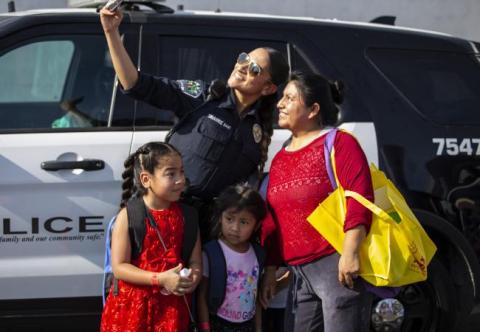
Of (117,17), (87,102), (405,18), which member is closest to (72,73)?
(87,102)

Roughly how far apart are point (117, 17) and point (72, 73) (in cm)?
94

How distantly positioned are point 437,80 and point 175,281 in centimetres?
206

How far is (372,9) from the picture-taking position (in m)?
10.6

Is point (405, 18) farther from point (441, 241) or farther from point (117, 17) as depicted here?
point (117, 17)

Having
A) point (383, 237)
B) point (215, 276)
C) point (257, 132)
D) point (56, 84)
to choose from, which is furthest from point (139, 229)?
point (56, 84)

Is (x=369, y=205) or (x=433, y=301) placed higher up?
(x=369, y=205)


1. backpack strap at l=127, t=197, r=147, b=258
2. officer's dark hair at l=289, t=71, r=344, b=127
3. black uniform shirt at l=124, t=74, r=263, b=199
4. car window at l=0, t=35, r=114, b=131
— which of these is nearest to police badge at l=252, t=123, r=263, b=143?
black uniform shirt at l=124, t=74, r=263, b=199

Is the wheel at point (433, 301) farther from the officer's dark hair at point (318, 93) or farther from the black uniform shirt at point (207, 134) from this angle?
the officer's dark hair at point (318, 93)

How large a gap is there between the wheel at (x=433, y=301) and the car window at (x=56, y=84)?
5.65ft

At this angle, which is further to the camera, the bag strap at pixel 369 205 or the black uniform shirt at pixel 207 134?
the black uniform shirt at pixel 207 134

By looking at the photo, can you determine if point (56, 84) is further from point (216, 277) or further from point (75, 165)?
point (216, 277)

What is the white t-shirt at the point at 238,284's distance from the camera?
3695 mm

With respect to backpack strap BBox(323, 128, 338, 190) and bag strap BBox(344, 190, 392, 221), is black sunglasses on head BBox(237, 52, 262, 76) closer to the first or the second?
backpack strap BBox(323, 128, 338, 190)

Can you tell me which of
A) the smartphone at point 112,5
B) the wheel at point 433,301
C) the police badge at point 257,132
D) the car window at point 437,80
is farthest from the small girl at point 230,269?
the car window at point 437,80
